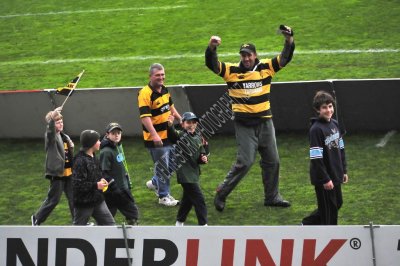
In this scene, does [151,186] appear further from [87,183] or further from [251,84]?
[87,183]

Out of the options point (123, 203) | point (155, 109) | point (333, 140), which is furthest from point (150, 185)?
point (333, 140)

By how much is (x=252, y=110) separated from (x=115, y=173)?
5.89 feet

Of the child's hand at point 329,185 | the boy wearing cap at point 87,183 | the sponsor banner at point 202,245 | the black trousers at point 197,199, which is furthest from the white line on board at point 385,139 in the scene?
the sponsor banner at point 202,245

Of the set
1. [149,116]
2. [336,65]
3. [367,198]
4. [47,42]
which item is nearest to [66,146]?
[149,116]

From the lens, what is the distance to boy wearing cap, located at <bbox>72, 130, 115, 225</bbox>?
10156mm

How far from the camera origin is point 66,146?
11.5 metres

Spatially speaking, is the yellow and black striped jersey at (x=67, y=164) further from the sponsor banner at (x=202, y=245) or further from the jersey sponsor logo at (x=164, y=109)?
the sponsor banner at (x=202, y=245)

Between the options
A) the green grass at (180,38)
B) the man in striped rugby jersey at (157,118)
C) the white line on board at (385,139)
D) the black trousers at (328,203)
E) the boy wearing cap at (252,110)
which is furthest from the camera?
the green grass at (180,38)

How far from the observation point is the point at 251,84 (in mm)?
11617

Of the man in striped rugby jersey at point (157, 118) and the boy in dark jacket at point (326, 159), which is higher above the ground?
the man in striped rugby jersey at point (157, 118)

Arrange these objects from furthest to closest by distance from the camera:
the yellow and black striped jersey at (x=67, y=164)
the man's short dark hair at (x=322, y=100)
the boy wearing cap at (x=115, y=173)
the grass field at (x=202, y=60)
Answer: the grass field at (x=202, y=60) < the yellow and black striped jersey at (x=67, y=164) < the boy wearing cap at (x=115, y=173) < the man's short dark hair at (x=322, y=100)

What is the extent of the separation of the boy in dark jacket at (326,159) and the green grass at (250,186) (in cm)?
101

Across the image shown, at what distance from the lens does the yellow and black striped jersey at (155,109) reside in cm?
1182

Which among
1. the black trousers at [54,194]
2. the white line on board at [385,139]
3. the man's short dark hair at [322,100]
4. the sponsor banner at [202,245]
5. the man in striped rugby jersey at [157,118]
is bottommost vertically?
the sponsor banner at [202,245]
